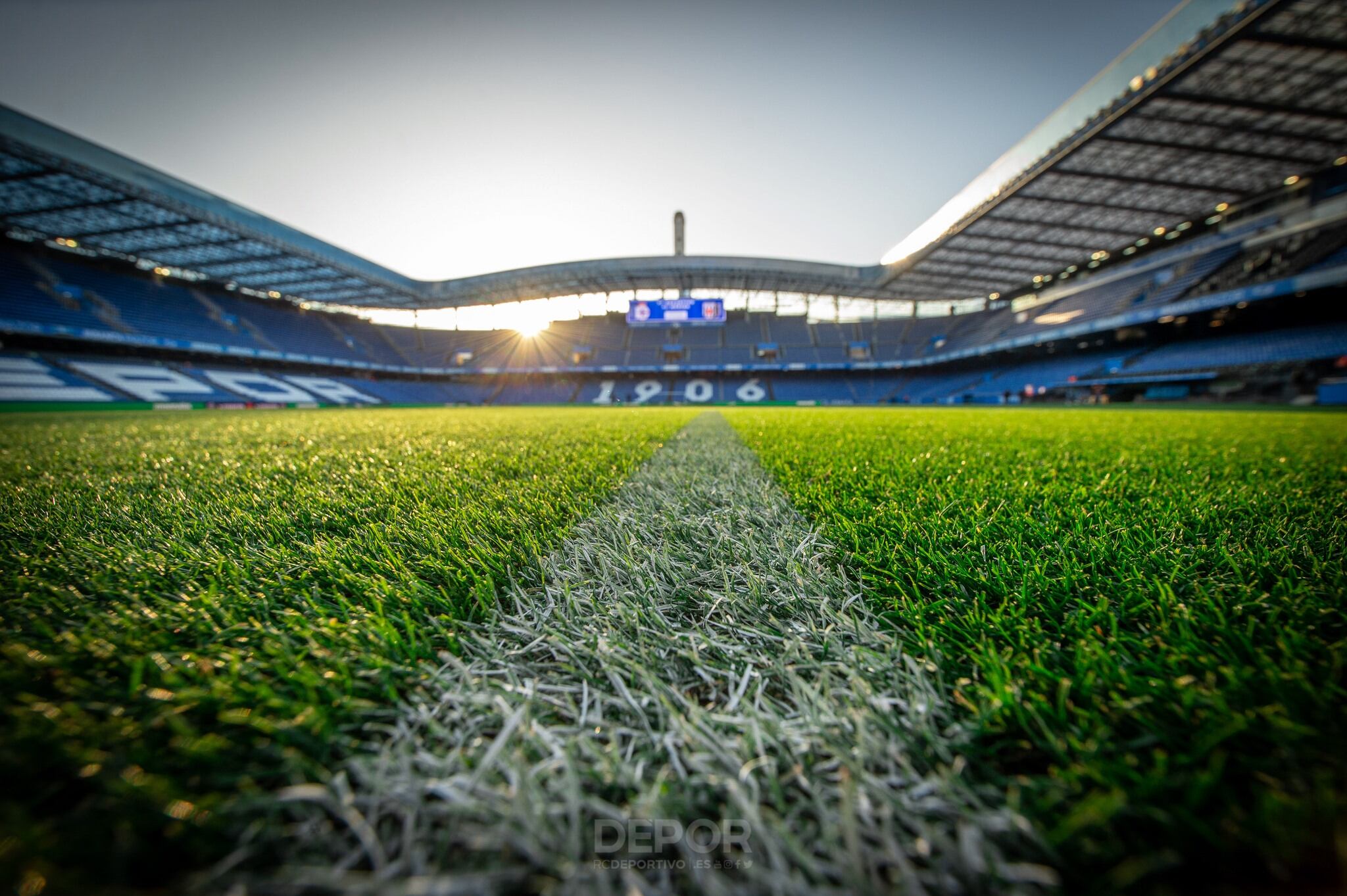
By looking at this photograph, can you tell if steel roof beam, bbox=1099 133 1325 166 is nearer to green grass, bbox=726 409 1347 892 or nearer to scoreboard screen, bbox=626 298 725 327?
scoreboard screen, bbox=626 298 725 327

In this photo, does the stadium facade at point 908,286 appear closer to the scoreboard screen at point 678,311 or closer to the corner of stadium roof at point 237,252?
the corner of stadium roof at point 237,252

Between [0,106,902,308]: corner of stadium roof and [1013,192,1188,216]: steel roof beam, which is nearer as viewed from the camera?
[0,106,902,308]: corner of stadium roof

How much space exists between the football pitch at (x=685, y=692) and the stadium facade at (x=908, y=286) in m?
15.4

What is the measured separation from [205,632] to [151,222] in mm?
23524

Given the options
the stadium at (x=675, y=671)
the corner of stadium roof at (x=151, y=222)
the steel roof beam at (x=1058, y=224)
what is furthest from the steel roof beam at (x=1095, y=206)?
the corner of stadium roof at (x=151, y=222)

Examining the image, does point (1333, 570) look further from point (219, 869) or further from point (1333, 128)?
point (1333, 128)

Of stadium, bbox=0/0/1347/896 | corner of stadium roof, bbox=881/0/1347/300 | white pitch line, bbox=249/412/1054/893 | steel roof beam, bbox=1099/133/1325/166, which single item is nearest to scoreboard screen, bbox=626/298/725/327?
corner of stadium roof, bbox=881/0/1347/300

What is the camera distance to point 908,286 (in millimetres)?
23734

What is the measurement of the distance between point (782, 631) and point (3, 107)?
20.1 meters

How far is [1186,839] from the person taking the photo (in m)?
0.33

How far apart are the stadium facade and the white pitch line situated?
51.7 ft

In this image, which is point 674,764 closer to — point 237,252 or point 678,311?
point 678,311

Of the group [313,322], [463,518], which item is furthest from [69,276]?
[463,518]

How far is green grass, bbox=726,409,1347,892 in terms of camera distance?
0.33 metres
